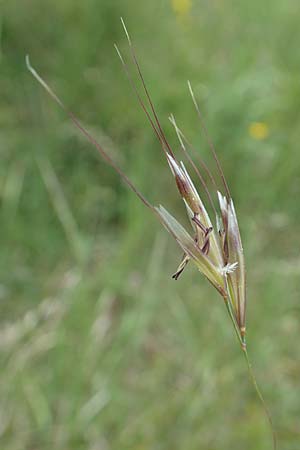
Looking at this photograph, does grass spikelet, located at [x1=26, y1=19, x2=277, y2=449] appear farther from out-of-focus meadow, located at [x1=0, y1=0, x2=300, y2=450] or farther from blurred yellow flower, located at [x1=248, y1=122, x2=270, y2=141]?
blurred yellow flower, located at [x1=248, y1=122, x2=270, y2=141]

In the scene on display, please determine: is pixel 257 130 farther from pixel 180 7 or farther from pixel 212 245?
pixel 212 245

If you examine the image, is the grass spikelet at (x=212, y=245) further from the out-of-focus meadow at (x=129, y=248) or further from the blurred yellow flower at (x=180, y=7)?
the blurred yellow flower at (x=180, y=7)

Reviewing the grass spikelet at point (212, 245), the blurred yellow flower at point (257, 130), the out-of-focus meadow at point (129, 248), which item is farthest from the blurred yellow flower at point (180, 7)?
the grass spikelet at point (212, 245)

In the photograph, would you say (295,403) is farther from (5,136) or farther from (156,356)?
(5,136)

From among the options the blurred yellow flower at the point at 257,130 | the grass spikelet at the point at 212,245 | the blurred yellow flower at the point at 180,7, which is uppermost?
the grass spikelet at the point at 212,245

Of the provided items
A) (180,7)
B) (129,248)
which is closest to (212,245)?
(129,248)
